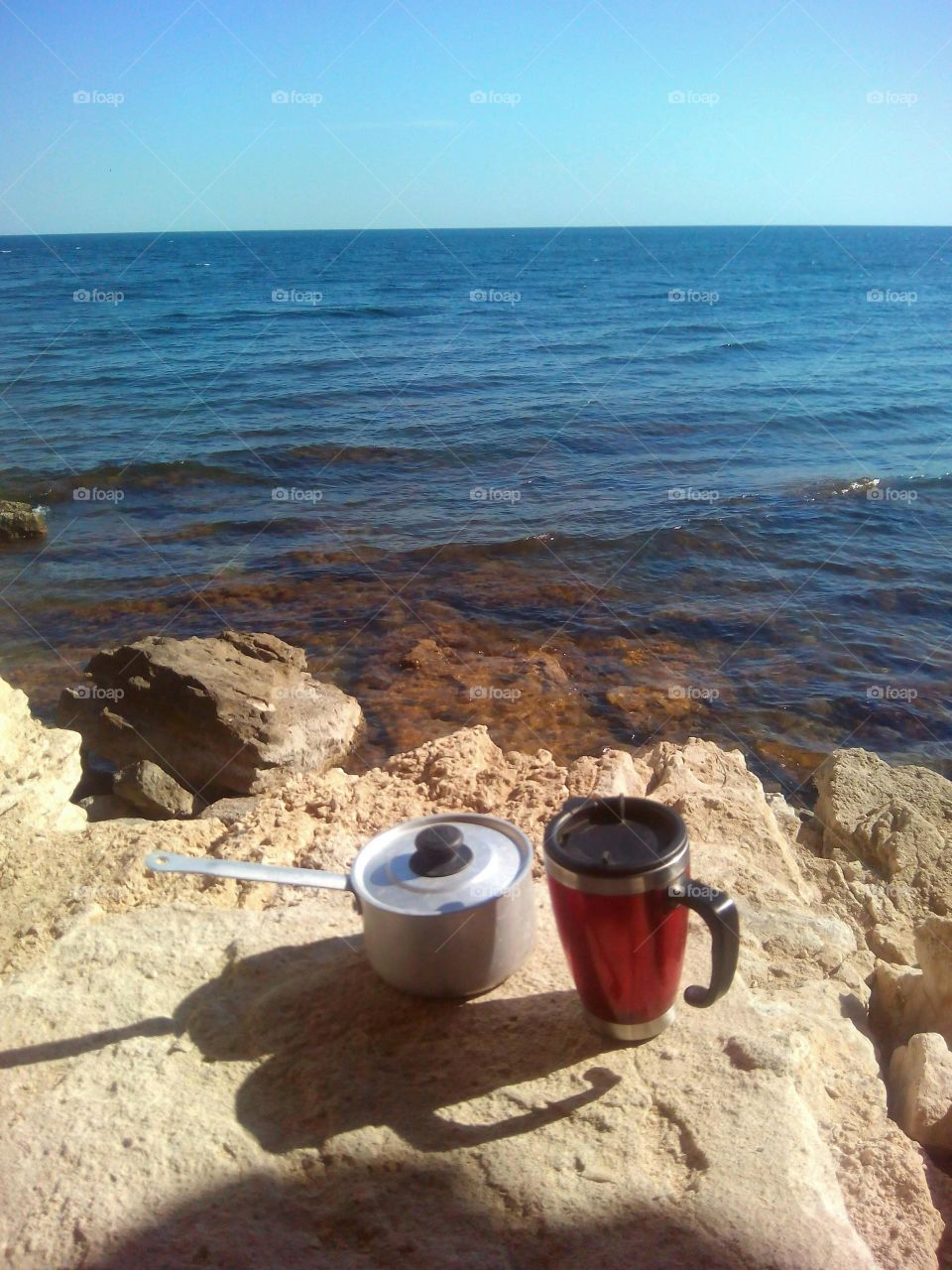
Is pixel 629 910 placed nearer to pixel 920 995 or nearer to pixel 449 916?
pixel 449 916

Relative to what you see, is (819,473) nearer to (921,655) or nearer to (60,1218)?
(921,655)

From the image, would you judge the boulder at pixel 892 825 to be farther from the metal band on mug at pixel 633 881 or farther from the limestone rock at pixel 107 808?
the limestone rock at pixel 107 808

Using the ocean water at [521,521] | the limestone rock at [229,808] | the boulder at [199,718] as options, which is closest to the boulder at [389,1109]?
the limestone rock at [229,808]

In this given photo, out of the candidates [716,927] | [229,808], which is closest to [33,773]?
[229,808]

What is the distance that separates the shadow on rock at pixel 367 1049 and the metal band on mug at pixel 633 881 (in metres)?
0.48

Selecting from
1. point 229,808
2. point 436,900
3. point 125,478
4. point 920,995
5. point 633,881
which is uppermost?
point 633,881

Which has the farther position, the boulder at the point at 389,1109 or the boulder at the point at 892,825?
the boulder at the point at 892,825

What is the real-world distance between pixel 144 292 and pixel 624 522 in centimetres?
3624

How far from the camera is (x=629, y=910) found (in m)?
2.11

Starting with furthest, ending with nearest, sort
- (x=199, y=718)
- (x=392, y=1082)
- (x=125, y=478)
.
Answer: (x=125, y=478) → (x=199, y=718) → (x=392, y=1082)

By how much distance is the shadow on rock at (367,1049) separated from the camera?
6.89 feet

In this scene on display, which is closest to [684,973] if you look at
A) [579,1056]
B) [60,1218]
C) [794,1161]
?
[579,1056]

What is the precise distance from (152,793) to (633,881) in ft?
14.6

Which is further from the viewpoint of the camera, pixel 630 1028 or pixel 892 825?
pixel 892 825
